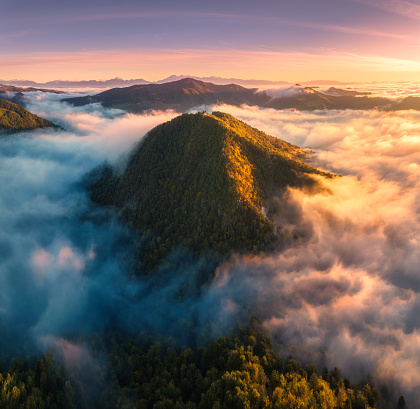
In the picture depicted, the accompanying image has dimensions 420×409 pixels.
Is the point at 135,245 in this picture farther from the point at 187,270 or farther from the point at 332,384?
the point at 332,384

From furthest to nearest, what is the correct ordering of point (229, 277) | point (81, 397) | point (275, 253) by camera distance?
point (275, 253), point (229, 277), point (81, 397)

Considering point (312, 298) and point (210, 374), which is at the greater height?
point (210, 374)

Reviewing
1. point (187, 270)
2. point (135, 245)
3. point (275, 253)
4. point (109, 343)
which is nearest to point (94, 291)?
point (135, 245)

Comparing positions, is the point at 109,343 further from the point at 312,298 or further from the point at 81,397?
the point at 312,298

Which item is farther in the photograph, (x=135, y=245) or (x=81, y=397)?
(x=135, y=245)

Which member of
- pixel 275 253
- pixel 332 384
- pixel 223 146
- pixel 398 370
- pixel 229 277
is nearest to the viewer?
pixel 332 384

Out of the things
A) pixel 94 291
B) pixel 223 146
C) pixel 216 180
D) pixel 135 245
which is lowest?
pixel 94 291

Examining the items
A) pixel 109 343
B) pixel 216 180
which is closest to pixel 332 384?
pixel 109 343
